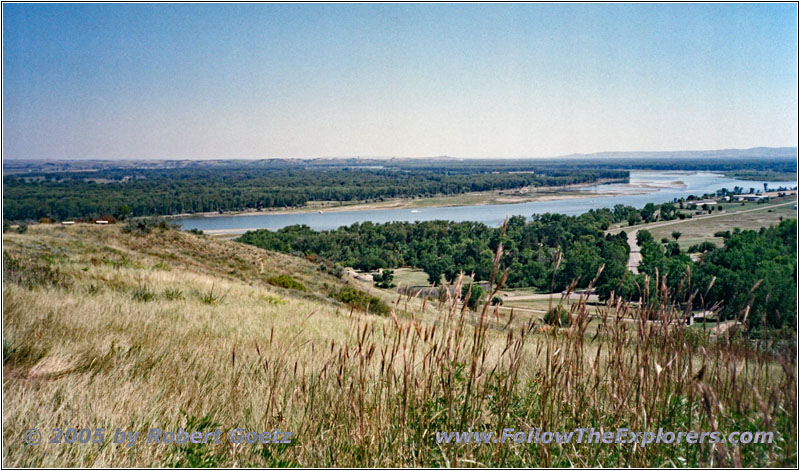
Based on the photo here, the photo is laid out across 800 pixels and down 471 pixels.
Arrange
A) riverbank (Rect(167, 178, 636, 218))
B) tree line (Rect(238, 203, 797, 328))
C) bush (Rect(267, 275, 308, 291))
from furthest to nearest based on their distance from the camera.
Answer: riverbank (Rect(167, 178, 636, 218)) → bush (Rect(267, 275, 308, 291)) → tree line (Rect(238, 203, 797, 328))

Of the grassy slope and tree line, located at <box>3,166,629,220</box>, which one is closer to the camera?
the grassy slope

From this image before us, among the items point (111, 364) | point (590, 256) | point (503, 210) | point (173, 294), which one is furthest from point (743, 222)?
point (503, 210)

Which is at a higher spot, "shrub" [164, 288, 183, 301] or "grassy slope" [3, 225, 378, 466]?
"grassy slope" [3, 225, 378, 466]

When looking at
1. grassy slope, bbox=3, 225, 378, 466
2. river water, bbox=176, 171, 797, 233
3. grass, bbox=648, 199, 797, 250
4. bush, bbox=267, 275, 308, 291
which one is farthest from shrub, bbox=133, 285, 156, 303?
bush, bbox=267, 275, 308, 291

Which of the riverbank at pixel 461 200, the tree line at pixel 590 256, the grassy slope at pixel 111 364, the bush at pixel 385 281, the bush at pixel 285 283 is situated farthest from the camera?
the riverbank at pixel 461 200

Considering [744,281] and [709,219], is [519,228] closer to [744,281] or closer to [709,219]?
[709,219]

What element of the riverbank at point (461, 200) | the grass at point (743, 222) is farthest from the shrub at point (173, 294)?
the riverbank at point (461, 200)

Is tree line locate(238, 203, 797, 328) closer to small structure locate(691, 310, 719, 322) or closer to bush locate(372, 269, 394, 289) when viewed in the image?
small structure locate(691, 310, 719, 322)

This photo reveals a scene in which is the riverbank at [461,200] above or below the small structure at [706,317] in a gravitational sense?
below

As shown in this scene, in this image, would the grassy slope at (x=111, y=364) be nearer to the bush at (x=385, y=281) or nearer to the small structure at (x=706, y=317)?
the small structure at (x=706, y=317)
